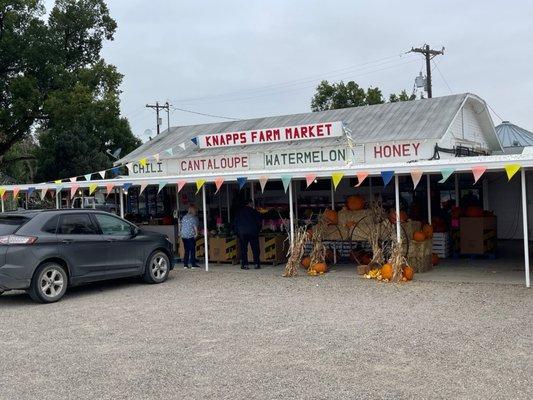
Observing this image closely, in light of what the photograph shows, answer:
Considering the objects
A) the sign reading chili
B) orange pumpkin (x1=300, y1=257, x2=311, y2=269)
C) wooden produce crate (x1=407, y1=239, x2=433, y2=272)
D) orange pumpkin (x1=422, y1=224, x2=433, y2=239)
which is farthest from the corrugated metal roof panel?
orange pumpkin (x1=300, y1=257, x2=311, y2=269)

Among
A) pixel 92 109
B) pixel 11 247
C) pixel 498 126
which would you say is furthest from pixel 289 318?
pixel 498 126

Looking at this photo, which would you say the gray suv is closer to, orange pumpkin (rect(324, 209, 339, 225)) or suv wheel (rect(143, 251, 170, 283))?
suv wheel (rect(143, 251, 170, 283))

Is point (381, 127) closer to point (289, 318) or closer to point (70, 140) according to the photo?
point (289, 318)

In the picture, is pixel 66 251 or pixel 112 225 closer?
pixel 66 251

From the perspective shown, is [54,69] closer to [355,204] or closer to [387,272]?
[355,204]

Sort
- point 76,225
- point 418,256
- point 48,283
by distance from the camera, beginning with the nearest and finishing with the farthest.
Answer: point 48,283, point 76,225, point 418,256

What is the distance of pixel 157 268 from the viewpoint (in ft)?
38.7

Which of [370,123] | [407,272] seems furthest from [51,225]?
[370,123]

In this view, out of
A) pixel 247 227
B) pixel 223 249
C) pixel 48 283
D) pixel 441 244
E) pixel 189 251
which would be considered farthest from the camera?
pixel 223 249

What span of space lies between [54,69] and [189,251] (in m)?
15.0

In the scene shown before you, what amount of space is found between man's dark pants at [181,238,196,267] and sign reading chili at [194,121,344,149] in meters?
5.78

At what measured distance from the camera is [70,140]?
36.9 m

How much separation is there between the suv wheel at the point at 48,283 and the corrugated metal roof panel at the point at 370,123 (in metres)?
9.90

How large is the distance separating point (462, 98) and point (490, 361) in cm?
1343
